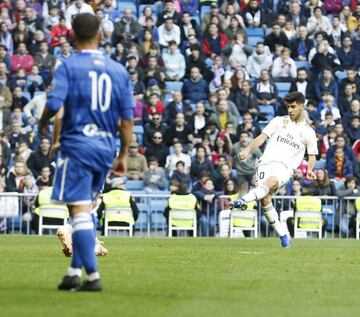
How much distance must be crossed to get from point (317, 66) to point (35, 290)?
72.6 ft

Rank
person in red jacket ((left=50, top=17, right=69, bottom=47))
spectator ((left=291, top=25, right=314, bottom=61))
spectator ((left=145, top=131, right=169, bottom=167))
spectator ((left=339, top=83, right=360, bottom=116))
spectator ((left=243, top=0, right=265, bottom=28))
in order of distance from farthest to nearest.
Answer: spectator ((left=243, top=0, right=265, bottom=28)), spectator ((left=291, top=25, right=314, bottom=61)), person in red jacket ((left=50, top=17, right=69, bottom=47)), spectator ((left=339, top=83, right=360, bottom=116)), spectator ((left=145, top=131, right=169, bottom=167))

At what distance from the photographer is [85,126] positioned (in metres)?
11.3

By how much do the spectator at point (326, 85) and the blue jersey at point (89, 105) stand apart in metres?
20.5

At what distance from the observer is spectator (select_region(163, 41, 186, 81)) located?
31.9 metres

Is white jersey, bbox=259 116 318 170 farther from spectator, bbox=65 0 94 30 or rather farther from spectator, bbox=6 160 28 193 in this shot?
spectator, bbox=65 0 94 30

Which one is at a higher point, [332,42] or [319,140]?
[332,42]

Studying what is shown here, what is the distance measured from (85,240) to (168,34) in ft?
72.9

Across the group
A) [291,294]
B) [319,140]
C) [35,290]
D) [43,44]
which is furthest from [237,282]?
[43,44]

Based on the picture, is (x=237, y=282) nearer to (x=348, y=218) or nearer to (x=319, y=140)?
(x=348, y=218)

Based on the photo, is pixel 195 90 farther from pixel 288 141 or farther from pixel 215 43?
pixel 288 141

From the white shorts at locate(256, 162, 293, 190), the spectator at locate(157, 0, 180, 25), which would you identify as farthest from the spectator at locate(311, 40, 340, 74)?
the white shorts at locate(256, 162, 293, 190)

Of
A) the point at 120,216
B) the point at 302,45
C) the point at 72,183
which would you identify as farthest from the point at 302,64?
the point at 72,183

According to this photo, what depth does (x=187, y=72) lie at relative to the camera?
105 ft

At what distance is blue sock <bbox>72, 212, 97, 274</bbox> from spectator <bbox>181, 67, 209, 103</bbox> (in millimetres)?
20517
